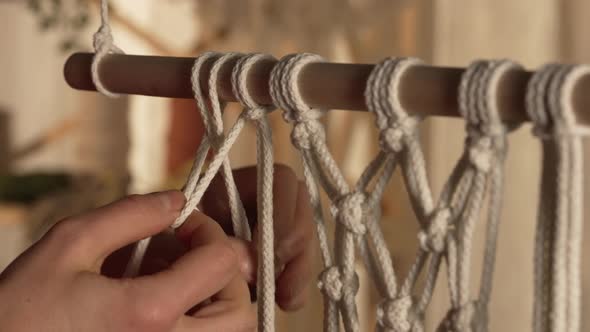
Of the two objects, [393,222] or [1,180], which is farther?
[1,180]

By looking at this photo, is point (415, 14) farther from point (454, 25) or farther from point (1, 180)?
point (1, 180)

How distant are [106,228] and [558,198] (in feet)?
0.73

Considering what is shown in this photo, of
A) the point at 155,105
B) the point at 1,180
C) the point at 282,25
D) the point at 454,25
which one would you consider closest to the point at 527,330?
the point at 454,25

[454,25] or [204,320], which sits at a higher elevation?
[454,25]

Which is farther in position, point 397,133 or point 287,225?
point 287,225

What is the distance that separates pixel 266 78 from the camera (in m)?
0.42

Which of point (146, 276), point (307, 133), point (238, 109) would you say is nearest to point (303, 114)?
point (307, 133)

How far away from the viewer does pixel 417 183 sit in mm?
372

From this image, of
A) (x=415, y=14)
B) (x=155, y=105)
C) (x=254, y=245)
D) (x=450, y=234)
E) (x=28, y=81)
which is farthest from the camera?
(x=28, y=81)

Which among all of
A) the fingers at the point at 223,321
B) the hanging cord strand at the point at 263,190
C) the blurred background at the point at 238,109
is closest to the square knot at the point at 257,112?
the hanging cord strand at the point at 263,190

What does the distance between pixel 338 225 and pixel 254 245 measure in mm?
75

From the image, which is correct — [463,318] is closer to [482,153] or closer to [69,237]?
[482,153]

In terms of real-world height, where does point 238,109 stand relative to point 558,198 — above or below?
above

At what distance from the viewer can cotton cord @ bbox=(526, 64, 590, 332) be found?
0.31 metres
